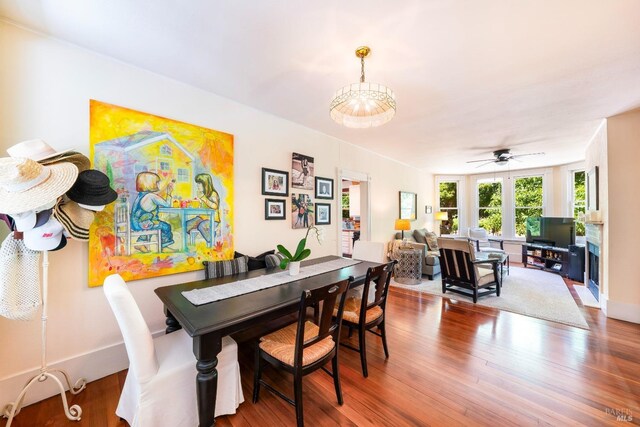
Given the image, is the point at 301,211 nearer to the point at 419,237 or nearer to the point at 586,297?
the point at 419,237

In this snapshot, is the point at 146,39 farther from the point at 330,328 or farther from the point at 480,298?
the point at 480,298

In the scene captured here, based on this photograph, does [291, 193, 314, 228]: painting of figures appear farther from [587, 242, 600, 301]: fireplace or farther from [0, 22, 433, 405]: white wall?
[587, 242, 600, 301]: fireplace

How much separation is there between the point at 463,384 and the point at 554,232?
5.65 metres

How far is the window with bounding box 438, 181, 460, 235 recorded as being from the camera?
7859 millimetres

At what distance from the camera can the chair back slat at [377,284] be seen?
195cm

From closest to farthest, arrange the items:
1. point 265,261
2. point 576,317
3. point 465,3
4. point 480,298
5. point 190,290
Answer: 1. point 465,3
2. point 190,290
3. point 265,261
4. point 576,317
5. point 480,298

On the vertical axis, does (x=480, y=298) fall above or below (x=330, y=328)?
below

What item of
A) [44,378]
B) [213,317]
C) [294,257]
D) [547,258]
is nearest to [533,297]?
[547,258]

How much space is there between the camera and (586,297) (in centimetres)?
385

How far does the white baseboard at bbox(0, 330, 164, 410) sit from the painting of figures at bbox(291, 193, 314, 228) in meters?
2.18

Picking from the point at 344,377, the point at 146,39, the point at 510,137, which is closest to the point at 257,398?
the point at 344,377

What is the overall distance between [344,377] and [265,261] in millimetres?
1383

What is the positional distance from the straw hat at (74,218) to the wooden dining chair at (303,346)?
4.81ft

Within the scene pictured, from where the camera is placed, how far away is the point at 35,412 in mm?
1646
